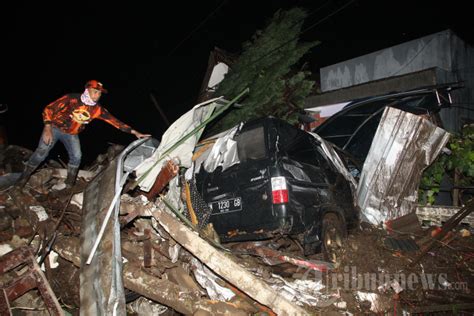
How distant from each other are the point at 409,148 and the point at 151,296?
5.52m

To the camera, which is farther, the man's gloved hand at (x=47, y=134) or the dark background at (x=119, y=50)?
the dark background at (x=119, y=50)

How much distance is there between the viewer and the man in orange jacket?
4.21 m

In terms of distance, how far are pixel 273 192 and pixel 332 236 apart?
1.44 meters

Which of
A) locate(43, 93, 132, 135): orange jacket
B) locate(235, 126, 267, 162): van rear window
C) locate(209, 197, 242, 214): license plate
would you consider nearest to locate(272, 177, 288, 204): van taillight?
locate(235, 126, 267, 162): van rear window

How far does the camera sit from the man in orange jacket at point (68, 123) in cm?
421

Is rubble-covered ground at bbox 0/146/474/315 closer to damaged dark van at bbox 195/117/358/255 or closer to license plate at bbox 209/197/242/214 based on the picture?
damaged dark van at bbox 195/117/358/255

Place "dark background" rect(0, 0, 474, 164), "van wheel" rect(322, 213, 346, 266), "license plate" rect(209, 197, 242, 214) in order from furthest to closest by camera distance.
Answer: "dark background" rect(0, 0, 474, 164) < "van wheel" rect(322, 213, 346, 266) < "license plate" rect(209, 197, 242, 214)

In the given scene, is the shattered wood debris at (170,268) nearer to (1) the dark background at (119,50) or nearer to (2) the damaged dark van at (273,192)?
(2) the damaged dark van at (273,192)

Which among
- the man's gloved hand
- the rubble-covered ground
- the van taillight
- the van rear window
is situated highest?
the man's gloved hand

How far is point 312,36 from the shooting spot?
18594mm

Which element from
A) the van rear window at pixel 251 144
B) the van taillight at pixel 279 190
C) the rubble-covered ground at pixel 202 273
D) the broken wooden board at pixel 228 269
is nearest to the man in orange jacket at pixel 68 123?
the rubble-covered ground at pixel 202 273

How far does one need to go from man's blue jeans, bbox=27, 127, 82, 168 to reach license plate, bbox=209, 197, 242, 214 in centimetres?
225

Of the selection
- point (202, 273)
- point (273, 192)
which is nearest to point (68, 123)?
point (202, 273)

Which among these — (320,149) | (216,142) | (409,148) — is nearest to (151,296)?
(216,142)
